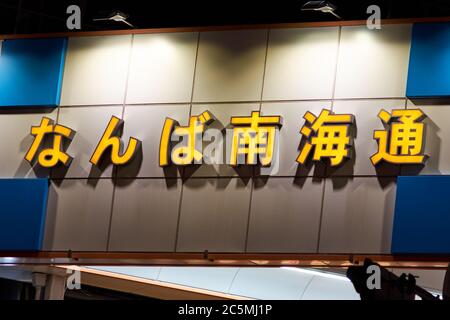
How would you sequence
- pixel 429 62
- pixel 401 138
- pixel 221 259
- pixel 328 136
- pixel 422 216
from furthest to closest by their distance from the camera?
1. pixel 221 259
2. pixel 328 136
3. pixel 429 62
4. pixel 401 138
5. pixel 422 216

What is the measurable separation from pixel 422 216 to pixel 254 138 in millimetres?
2501

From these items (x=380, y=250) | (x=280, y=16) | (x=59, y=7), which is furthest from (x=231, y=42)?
(x=59, y=7)

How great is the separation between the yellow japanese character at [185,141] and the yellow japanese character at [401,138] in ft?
7.86

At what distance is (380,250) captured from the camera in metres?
13.0

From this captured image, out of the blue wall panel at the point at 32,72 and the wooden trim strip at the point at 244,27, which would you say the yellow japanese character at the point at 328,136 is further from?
the blue wall panel at the point at 32,72

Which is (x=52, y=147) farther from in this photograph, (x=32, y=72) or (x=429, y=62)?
(x=429, y=62)

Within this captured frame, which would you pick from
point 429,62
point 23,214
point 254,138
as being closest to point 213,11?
point 254,138

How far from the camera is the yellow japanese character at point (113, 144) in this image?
14.5 meters

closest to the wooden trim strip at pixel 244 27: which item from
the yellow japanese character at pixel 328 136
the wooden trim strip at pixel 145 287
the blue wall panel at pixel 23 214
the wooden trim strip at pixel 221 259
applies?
the yellow japanese character at pixel 328 136

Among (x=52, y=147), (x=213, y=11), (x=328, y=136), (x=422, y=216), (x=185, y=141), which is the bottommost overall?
(x=422, y=216)

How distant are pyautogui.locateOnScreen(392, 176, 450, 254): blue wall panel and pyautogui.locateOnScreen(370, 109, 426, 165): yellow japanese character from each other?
278 millimetres

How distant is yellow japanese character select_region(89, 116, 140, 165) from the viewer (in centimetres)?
1447

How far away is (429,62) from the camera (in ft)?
43.4

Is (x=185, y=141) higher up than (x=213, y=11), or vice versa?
(x=213, y=11)
